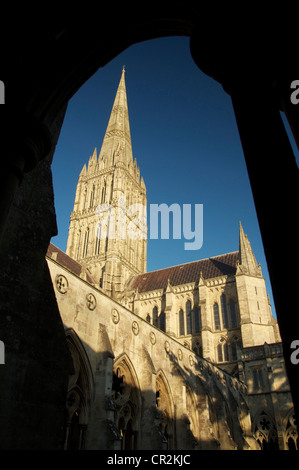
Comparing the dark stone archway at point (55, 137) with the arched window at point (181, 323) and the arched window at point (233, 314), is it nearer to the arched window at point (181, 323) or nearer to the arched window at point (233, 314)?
the arched window at point (233, 314)

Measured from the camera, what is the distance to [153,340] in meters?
17.7

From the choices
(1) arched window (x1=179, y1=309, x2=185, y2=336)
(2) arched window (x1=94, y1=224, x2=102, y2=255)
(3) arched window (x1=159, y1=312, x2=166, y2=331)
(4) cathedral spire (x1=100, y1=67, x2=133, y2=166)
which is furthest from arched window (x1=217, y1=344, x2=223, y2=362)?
(4) cathedral spire (x1=100, y1=67, x2=133, y2=166)

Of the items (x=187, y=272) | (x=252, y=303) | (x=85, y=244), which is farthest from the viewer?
(x=85, y=244)

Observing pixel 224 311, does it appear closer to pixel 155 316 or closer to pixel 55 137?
pixel 155 316

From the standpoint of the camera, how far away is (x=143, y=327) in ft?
56.3

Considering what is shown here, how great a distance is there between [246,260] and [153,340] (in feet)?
67.1

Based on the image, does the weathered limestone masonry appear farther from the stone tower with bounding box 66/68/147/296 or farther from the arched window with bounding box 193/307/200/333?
the stone tower with bounding box 66/68/147/296

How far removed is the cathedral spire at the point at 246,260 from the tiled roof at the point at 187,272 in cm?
216

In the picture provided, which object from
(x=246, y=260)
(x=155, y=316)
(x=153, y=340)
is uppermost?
(x=246, y=260)

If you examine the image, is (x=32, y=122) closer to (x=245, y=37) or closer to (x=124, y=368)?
(x=245, y=37)

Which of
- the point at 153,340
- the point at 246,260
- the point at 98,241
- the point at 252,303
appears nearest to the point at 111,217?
the point at 98,241

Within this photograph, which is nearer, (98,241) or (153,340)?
(153,340)

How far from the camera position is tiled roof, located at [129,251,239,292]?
3878cm
